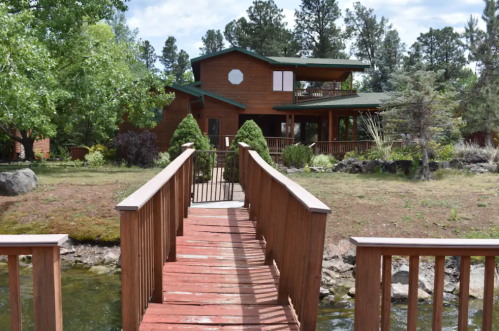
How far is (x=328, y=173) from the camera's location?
18156mm

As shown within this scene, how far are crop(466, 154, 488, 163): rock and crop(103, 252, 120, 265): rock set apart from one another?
15.3 metres

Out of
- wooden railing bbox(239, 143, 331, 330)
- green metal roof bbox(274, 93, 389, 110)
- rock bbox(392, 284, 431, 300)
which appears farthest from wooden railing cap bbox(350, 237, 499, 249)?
green metal roof bbox(274, 93, 389, 110)

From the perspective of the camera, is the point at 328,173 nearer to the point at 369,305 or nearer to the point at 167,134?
the point at 167,134

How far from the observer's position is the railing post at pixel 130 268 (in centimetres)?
299

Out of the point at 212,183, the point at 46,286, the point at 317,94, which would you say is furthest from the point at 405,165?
the point at 46,286

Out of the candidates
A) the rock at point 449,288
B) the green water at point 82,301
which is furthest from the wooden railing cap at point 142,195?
the rock at point 449,288

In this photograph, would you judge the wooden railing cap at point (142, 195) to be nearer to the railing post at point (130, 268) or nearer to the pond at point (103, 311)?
the railing post at point (130, 268)

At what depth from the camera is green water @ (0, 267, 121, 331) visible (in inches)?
245

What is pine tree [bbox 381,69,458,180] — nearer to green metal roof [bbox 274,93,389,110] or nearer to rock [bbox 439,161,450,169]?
rock [bbox 439,161,450,169]

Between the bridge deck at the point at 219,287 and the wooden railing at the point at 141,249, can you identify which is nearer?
the wooden railing at the point at 141,249

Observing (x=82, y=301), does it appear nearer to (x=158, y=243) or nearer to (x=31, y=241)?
(x=158, y=243)

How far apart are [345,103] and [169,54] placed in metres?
42.3

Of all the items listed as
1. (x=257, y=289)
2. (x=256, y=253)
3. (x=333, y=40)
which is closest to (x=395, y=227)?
(x=256, y=253)

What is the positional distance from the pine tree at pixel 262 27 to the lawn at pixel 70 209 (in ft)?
114
